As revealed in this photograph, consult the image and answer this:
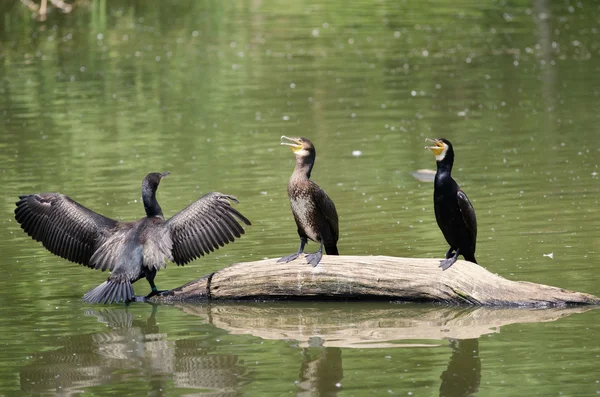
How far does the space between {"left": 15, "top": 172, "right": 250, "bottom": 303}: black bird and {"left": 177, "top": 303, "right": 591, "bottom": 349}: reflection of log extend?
1.73 ft

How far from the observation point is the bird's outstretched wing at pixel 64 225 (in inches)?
406

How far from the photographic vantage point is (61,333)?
30.8 ft

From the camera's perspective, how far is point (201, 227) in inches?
396

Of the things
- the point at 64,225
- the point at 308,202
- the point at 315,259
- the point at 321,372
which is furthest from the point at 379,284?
the point at 64,225

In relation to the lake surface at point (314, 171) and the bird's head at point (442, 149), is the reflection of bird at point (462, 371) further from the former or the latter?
the bird's head at point (442, 149)

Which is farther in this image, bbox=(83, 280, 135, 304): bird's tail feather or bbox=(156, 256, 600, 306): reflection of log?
bbox=(83, 280, 135, 304): bird's tail feather

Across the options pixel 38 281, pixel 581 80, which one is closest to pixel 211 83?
pixel 581 80

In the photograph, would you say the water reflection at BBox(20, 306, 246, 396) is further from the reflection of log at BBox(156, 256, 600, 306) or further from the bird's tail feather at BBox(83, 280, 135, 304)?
the reflection of log at BBox(156, 256, 600, 306)

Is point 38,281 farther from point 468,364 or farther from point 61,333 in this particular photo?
point 468,364

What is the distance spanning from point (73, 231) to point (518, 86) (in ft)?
43.0

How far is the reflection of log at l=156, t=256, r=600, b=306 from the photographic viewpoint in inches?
362

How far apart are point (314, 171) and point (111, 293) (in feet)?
21.2

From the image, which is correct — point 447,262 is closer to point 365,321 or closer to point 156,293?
point 365,321

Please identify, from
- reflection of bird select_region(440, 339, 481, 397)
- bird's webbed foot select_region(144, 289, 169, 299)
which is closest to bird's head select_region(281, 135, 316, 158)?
bird's webbed foot select_region(144, 289, 169, 299)
